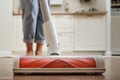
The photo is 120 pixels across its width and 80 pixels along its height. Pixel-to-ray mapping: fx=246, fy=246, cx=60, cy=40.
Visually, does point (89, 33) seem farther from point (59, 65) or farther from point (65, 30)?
point (59, 65)

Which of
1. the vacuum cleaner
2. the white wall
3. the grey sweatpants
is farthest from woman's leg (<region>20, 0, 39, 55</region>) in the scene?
the white wall

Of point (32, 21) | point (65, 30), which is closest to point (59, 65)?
point (32, 21)

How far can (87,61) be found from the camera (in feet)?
3.27

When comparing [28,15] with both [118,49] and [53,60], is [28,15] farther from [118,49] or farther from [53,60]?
[118,49]

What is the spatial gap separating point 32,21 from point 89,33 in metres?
2.38

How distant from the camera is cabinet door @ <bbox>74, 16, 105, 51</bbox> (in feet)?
12.8

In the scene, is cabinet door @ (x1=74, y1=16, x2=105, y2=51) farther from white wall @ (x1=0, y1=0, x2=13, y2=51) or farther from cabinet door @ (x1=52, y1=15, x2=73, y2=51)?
white wall @ (x1=0, y1=0, x2=13, y2=51)

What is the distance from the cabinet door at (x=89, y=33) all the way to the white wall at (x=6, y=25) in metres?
1.03

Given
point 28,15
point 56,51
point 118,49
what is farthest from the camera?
point 118,49

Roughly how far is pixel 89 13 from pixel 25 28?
91.5 inches

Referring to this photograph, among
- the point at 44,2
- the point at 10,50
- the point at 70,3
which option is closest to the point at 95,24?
the point at 70,3

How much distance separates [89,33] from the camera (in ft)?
12.9

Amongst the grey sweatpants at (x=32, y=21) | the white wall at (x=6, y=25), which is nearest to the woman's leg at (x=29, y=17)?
the grey sweatpants at (x=32, y=21)

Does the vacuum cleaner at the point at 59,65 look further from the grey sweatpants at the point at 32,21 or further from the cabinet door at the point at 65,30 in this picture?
the cabinet door at the point at 65,30
